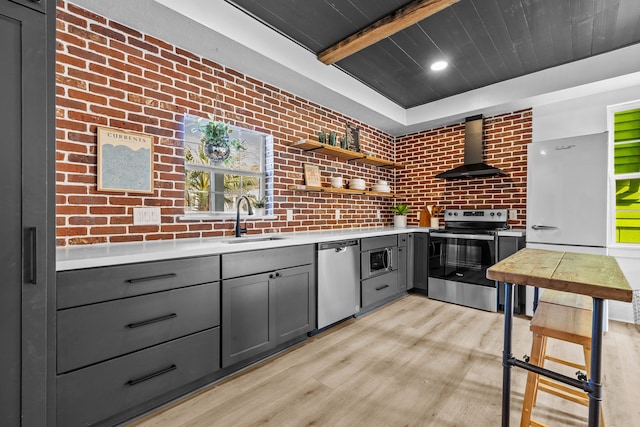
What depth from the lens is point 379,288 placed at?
11.1ft

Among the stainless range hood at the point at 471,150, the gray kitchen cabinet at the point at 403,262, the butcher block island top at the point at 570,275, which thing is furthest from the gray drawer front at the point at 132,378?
the stainless range hood at the point at 471,150

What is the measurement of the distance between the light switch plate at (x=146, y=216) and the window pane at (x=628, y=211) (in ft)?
15.4

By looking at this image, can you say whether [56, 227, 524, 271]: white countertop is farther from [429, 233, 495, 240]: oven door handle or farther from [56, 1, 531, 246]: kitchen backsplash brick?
[429, 233, 495, 240]: oven door handle

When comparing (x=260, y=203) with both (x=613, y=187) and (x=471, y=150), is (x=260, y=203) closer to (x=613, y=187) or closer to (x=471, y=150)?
(x=471, y=150)

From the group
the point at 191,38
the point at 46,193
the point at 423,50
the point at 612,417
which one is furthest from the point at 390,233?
the point at 46,193

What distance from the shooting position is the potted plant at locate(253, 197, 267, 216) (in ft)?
9.78

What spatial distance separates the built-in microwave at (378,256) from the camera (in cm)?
319

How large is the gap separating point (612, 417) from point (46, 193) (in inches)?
119

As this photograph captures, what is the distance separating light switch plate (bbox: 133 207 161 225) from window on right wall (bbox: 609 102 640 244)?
15.2ft

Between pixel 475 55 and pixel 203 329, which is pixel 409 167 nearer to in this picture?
pixel 475 55

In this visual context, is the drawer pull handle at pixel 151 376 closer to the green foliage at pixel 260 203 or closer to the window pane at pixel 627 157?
the green foliage at pixel 260 203

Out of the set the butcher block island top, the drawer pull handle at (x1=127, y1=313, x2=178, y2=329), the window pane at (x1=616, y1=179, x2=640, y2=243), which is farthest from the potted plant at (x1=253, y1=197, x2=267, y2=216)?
the window pane at (x1=616, y1=179, x2=640, y2=243)

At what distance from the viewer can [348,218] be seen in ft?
13.3

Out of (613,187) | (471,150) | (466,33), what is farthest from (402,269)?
(466,33)
